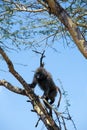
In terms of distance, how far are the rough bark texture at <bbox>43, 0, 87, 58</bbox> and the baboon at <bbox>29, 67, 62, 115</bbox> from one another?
1.12 m

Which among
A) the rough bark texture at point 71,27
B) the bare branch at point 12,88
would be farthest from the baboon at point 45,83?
the rough bark texture at point 71,27

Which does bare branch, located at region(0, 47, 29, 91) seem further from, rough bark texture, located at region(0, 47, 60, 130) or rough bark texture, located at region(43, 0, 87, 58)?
rough bark texture, located at region(43, 0, 87, 58)

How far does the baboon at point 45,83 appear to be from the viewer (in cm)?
595

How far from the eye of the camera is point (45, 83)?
19.8 feet

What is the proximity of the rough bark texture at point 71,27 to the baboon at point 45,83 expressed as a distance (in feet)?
3.67

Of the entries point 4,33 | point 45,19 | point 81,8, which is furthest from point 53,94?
Answer: point 45,19

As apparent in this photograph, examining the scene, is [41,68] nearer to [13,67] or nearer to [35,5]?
[13,67]

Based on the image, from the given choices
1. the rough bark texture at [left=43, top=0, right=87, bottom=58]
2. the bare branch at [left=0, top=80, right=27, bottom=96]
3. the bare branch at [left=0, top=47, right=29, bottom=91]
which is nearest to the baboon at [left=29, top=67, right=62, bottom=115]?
the bare branch at [left=0, top=80, right=27, bottom=96]

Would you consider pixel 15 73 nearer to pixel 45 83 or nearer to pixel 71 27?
pixel 45 83

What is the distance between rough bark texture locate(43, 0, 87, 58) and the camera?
15.7 ft

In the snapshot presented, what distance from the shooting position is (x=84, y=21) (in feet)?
25.9

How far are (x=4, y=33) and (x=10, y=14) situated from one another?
0.46m

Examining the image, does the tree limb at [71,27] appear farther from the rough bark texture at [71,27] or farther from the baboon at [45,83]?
the baboon at [45,83]

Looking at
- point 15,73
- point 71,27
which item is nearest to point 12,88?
point 15,73
